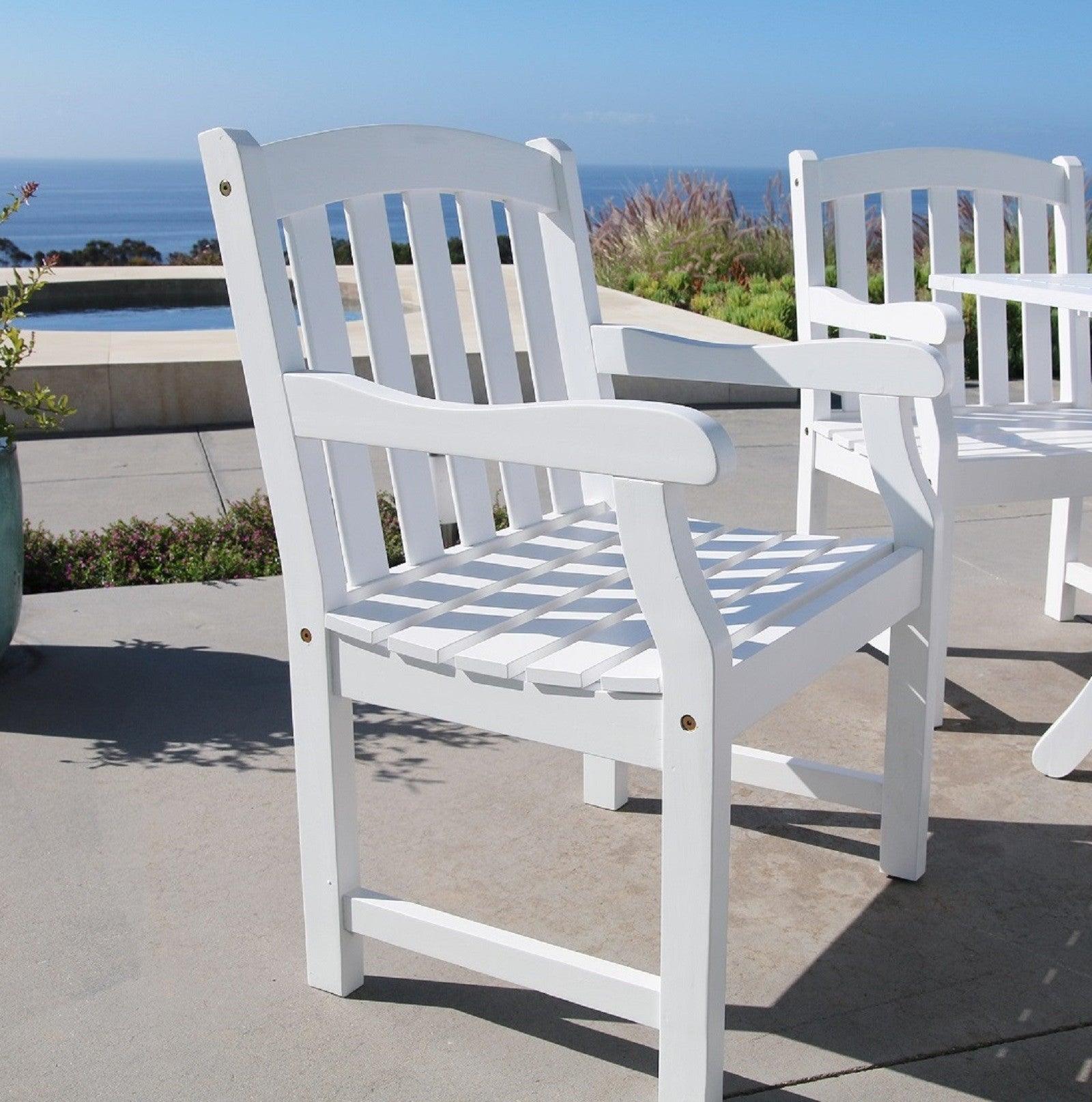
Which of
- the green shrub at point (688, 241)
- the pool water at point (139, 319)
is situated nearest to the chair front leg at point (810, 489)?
the pool water at point (139, 319)

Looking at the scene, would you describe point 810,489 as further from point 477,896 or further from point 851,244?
point 477,896

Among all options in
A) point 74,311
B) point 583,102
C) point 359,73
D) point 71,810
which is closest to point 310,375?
point 71,810

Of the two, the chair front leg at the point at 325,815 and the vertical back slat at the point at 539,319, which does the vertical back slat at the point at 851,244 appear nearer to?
the vertical back slat at the point at 539,319

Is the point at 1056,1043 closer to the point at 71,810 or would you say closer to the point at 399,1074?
the point at 399,1074

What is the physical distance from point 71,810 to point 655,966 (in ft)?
3.21

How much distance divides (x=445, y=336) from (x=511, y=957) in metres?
0.83

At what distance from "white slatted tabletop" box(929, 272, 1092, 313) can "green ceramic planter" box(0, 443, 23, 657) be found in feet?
5.64

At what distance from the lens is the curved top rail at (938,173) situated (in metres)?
2.56

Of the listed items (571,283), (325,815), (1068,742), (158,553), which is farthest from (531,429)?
(158,553)

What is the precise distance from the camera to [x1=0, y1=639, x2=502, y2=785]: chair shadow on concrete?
2.27 m

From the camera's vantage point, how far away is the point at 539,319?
1.99 meters

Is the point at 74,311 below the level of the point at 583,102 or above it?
below

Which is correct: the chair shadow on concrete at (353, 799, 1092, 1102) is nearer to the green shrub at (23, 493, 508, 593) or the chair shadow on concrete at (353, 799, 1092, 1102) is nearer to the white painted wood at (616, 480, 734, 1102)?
the white painted wood at (616, 480, 734, 1102)

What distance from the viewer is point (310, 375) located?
141 centimetres
